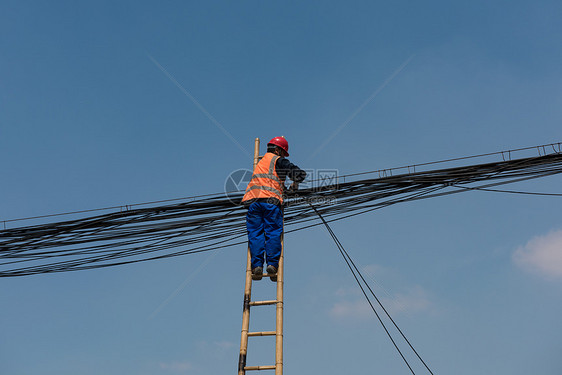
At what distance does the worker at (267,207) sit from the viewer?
6855 millimetres

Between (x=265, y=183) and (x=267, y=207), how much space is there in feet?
1.17

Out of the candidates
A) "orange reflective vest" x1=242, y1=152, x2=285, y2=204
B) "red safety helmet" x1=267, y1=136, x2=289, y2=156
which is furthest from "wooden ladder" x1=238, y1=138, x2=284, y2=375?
"red safety helmet" x1=267, y1=136, x2=289, y2=156

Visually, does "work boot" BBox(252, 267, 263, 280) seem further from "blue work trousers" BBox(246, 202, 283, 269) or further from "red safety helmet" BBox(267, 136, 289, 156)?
"red safety helmet" BBox(267, 136, 289, 156)

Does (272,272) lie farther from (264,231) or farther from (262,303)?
(264,231)

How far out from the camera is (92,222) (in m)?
8.66

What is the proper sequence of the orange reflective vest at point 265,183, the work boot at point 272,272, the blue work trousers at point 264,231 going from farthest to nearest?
the orange reflective vest at point 265,183 → the blue work trousers at point 264,231 → the work boot at point 272,272

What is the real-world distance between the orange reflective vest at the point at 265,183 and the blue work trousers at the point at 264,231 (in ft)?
0.47

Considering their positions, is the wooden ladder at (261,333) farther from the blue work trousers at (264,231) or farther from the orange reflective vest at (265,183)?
the orange reflective vest at (265,183)

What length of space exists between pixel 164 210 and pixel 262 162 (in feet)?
6.47

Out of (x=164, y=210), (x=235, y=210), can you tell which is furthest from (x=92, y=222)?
(x=235, y=210)

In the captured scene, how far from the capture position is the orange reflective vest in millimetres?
7203

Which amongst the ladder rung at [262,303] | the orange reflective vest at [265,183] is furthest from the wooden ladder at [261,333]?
the orange reflective vest at [265,183]

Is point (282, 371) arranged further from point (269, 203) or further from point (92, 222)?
point (92, 222)

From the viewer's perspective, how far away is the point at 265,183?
23.8 ft
